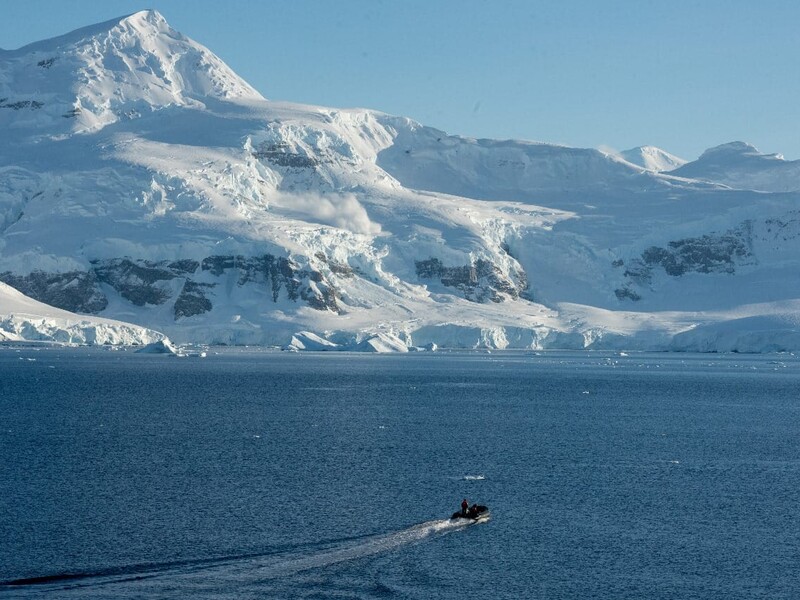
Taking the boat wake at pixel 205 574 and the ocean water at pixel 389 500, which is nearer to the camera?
the boat wake at pixel 205 574

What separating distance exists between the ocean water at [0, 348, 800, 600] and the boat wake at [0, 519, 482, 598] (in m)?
0.11

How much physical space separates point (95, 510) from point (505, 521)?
Answer: 18364mm

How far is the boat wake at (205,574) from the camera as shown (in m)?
40.8

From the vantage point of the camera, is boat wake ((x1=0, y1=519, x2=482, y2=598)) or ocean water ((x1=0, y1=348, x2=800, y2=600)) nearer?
boat wake ((x1=0, y1=519, x2=482, y2=598))

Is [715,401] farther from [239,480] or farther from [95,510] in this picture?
[95,510]

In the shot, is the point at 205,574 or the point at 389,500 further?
the point at 389,500

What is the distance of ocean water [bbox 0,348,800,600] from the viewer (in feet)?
142

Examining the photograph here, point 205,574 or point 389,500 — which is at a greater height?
point 389,500

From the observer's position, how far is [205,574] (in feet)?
141

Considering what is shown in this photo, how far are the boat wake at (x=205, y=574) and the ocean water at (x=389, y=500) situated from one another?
0.37ft

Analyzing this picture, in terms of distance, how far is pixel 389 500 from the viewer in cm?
5753

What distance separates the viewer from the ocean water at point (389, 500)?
43.3 metres

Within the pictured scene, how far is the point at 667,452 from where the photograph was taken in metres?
79.1

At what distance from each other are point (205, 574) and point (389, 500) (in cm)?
1595
